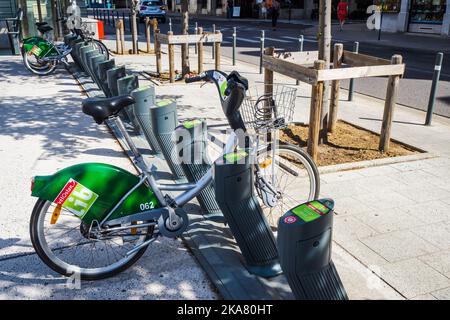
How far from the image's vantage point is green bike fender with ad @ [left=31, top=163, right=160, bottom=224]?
3.21 m

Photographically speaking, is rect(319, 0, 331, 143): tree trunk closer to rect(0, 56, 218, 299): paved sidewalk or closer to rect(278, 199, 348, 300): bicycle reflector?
rect(0, 56, 218, 299): paved sidewalk

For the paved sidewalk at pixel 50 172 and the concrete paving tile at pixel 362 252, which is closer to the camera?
the paved sidewalk at pixel 50 172

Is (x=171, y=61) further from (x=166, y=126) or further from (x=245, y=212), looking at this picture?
(x=245, y=212)

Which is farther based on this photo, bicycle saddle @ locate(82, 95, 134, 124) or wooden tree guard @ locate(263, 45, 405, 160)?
wooden tree guard @ locate(263, 45, 405, 160)

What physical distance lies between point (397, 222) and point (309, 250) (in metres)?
2.18

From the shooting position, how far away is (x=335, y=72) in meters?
5.29

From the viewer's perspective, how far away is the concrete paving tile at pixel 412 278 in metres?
3.35

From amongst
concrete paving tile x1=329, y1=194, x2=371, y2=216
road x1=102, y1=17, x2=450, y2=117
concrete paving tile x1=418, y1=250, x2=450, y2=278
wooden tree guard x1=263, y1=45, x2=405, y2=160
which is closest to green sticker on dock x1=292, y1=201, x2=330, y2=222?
concrete paving tile x1=418, y1=250, x2=450, y2=278

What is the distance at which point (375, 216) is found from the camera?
4.45 m

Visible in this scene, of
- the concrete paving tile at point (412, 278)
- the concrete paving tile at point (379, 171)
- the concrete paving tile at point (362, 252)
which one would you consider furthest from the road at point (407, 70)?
the concrete paving tile at point (412, 278)

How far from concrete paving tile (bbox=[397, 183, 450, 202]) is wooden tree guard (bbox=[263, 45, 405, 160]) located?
112cm

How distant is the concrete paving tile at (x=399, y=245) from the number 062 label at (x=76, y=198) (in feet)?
7.56

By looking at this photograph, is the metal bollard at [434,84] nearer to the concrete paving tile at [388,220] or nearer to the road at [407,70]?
the road at [407,70]
